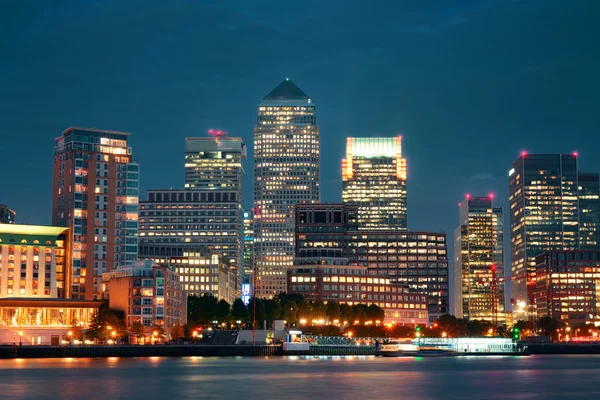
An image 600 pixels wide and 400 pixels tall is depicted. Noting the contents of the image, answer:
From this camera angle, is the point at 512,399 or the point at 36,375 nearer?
the point at 512,399

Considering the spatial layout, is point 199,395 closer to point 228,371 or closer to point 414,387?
point 414,387

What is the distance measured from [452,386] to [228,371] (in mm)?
42919

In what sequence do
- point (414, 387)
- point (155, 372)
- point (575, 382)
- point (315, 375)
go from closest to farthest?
point (414, 387)
point (575, 382)
point (315, 375)
point (155, 372)

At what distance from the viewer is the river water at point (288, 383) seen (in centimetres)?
10550

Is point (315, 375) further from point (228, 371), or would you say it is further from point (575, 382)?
point (575, 382)

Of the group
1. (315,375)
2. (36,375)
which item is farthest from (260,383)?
(36,375)

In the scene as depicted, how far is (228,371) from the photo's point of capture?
498 feet

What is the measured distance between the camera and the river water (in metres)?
106

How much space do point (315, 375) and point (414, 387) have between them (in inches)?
923

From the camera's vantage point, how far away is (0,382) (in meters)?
123

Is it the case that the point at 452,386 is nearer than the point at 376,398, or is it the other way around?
the point at 376,398

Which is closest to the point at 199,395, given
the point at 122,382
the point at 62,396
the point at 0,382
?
the point at 62,396

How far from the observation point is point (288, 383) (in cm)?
12194

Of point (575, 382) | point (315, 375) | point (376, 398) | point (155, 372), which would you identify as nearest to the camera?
point (376, 398)
